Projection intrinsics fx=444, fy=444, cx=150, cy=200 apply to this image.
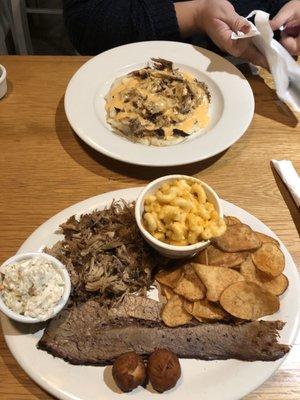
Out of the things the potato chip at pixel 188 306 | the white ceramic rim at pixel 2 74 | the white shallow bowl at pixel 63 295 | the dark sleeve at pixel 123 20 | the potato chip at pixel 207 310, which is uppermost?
the dark sleeve at pixel 123 20

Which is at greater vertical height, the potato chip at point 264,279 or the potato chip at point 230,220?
the potato chip at point 230,220

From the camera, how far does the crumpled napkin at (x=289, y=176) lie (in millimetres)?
1387

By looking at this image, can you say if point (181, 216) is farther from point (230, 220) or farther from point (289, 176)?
point (289, 176)

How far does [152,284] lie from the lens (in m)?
1.15

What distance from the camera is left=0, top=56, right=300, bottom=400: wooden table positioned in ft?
4.42

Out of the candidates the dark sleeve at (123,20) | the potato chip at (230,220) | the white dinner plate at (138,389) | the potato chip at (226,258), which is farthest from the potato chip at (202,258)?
the dark sleeve at (123,20)

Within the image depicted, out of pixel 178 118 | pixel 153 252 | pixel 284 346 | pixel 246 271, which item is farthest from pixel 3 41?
pixel 284 346

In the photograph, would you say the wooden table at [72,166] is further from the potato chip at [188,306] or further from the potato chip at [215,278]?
the potato chip at [188,306]

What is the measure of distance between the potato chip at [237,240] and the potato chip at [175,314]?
0.63ft

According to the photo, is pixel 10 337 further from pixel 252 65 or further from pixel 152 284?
pixel 252 65

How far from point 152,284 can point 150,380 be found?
0.84 ft

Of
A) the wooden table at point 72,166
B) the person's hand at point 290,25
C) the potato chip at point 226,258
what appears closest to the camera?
the potato chip at point 226,258

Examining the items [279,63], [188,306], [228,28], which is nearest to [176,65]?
[228,28]

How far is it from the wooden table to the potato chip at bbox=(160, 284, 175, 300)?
39 cm
